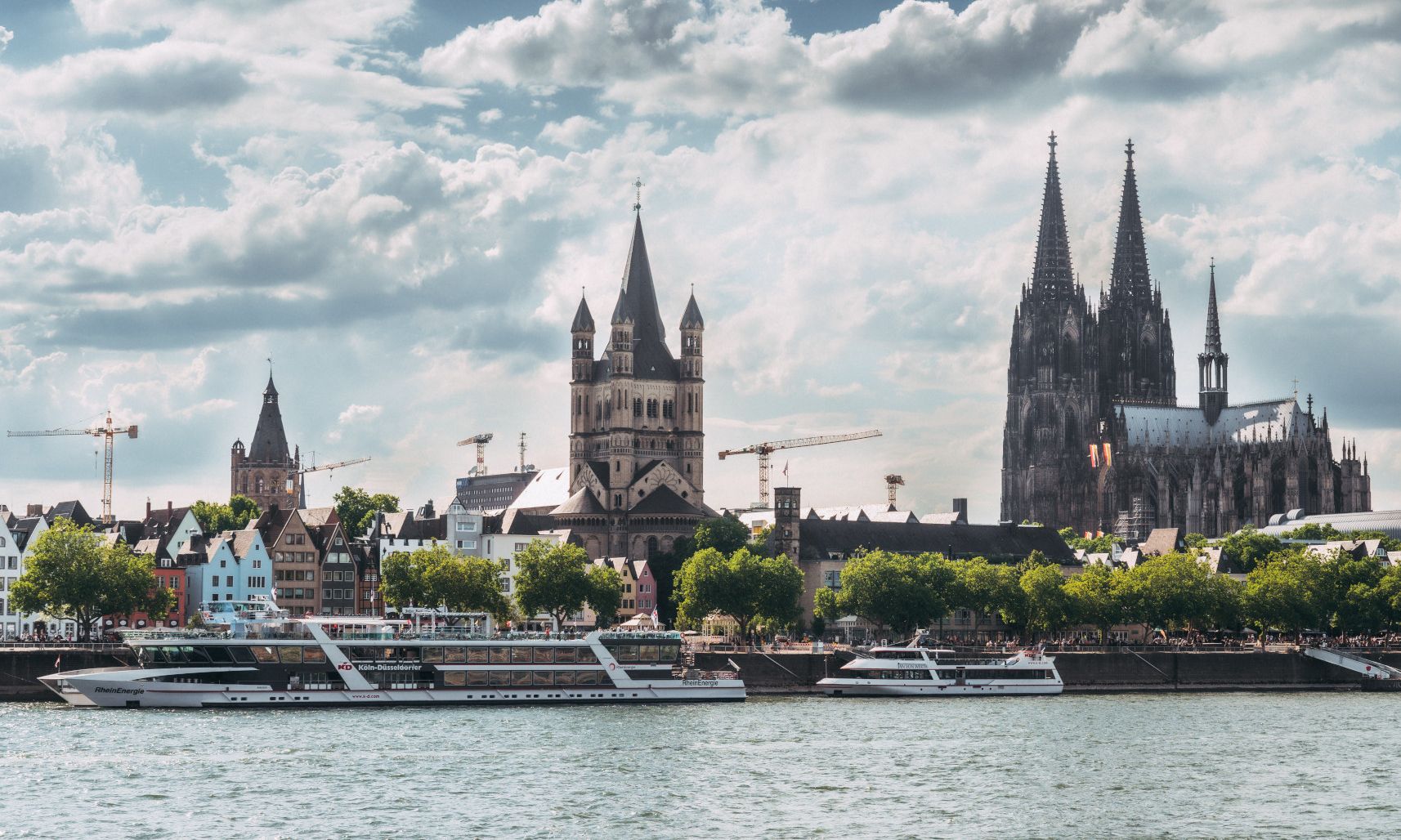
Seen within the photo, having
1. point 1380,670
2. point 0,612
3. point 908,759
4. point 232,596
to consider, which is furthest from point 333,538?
point 908,759

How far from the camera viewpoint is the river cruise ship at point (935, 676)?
120m

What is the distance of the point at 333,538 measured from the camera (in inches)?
6309

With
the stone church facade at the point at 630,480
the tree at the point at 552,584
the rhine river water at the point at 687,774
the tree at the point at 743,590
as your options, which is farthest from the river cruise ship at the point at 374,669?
the stone church facade at the point at 630,480

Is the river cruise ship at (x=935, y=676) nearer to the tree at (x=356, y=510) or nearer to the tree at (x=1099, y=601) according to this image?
the tree at (x=1099, y=601)

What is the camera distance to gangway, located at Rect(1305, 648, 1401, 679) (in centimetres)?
13938

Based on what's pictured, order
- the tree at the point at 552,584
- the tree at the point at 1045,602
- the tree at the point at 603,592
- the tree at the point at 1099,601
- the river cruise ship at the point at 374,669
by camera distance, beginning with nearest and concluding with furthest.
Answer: the river cruise ship at the point at 374,669
the tree at the point at 552,584
the tree at the point at 603,592
the tree at the point at 1045,602
the tree at the point at 1099,601

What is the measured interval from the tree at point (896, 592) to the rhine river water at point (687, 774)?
44.1 m

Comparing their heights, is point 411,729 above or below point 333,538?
below

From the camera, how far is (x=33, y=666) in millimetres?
106688

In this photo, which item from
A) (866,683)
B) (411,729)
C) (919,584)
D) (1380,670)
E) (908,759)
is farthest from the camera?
(919,584)

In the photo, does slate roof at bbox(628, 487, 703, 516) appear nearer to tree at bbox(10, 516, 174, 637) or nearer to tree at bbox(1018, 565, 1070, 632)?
tree at bbox(1018, 565, 1070, 632)

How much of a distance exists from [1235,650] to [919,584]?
20.7 metres

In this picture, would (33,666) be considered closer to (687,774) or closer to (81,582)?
(81,582)

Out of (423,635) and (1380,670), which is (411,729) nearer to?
(423,635)
